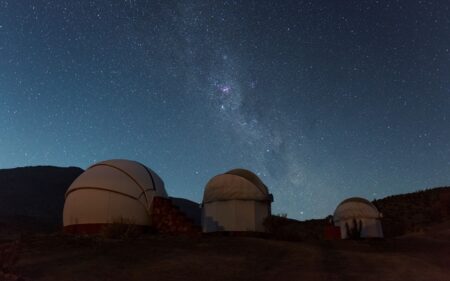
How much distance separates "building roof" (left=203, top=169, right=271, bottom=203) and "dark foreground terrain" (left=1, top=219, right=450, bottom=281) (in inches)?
285

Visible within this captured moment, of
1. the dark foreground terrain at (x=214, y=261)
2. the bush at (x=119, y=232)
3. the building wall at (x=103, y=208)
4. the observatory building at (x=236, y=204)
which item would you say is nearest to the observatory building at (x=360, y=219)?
the observatory building at (x=236, y=204)

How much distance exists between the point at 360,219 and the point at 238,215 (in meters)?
11.1

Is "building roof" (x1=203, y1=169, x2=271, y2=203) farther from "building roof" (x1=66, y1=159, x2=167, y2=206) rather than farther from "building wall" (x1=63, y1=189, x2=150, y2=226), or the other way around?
"building wall" (x1=63, y1=189, x2=150, y2=226)

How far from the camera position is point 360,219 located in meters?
30.7

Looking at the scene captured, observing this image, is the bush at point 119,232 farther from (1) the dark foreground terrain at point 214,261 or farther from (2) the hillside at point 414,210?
(2) the hillside at point 414,210

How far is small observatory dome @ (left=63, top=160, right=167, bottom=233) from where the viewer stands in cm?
2150

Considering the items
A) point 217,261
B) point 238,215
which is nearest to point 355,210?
point 238,215

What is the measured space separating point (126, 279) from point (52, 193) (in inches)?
3334

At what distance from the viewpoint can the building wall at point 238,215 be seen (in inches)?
939

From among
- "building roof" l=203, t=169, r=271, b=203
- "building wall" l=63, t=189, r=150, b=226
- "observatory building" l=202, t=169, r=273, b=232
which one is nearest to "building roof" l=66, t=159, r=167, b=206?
"building wall" l=63, t=189, r=150, b=226

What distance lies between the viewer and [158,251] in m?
14.1

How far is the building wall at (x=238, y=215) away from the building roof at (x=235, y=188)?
30cm

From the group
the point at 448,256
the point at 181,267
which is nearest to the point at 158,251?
the point at 181,267

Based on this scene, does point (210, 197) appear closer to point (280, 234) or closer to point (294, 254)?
point (280, 234)
